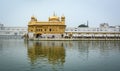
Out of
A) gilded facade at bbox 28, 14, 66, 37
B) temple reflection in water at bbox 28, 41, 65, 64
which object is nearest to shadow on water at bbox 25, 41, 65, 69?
temple reflection in water at bbox 28, 41, 65, 64

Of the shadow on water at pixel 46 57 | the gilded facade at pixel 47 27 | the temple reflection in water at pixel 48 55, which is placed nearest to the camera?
the shadow on water at pixel 46 57

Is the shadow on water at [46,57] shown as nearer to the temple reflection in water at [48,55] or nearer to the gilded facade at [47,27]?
the temple reflection in water at [48,55]

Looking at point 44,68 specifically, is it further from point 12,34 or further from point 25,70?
point 12,34

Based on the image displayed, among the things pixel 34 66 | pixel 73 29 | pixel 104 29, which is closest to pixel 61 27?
pixel 73 29

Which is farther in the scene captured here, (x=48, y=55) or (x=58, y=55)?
(x=58, y=55)

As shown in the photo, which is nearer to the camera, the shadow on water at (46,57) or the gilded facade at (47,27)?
the shadow on water at (46,57)

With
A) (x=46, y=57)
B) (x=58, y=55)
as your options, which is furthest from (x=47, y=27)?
(x=46, y=57)

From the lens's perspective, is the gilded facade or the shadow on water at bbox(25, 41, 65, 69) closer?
the shadow on water at bbox(25, 41, 65, 69)

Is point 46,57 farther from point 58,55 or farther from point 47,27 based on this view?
point 47,27

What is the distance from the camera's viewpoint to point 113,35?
58.0 m

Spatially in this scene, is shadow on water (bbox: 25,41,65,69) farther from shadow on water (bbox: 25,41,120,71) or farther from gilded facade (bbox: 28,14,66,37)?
gilded facade (bbox: 28,14,66,37)

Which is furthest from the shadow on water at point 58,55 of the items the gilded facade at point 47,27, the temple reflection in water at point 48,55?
the gilded facade at point 47,27

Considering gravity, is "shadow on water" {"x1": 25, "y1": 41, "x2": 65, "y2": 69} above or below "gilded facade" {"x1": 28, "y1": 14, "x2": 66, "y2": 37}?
below

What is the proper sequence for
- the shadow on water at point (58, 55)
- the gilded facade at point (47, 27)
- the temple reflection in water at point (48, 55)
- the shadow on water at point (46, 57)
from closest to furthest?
the shadow on water at point (58, 55) → the shadow on water at point (46, 57) → the temple reflection in water at point (48, 55) → the gilded facade at point (47, 27)
